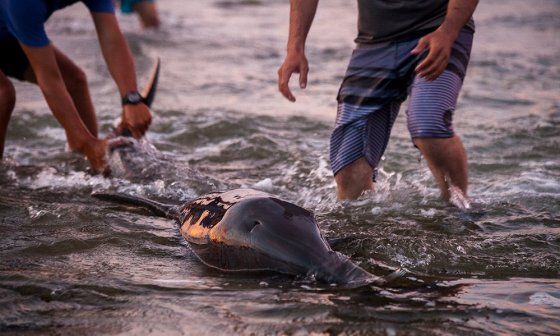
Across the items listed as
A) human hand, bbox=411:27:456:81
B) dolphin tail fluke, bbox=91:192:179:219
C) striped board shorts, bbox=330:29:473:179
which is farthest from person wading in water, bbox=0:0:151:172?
human hand, bbox=411:27:456:81

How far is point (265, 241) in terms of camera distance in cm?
366

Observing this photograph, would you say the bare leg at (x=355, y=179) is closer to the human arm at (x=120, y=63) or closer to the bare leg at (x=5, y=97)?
the human arm at (x=120, y=63)

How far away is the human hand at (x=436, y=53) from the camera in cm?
400

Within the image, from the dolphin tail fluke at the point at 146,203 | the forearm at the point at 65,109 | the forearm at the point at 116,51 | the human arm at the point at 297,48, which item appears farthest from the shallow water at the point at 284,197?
the human arm at the point at 297,48

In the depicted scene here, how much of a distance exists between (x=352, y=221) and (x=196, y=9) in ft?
39.2

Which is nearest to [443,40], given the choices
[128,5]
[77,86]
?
[77,86]

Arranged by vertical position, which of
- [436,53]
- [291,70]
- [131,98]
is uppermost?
[436,53]

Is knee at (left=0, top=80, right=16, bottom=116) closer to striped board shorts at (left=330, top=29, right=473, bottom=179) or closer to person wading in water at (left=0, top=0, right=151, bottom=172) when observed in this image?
person wading in water at (left=0, top=0, right=151, bottom=172)

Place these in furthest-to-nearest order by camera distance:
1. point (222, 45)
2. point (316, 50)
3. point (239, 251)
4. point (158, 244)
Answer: point (222, 45)
point (316, 50)
point (158, 244)
point (239, 251)

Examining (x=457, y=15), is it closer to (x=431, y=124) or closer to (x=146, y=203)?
(x=431, y=124)

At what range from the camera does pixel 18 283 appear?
3.66 metres

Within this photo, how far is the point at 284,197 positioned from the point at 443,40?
67.1 inches

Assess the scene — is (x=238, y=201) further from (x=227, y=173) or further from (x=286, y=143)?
(x=286, y=143)

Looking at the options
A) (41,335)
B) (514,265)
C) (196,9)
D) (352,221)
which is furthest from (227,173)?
(196,9)
